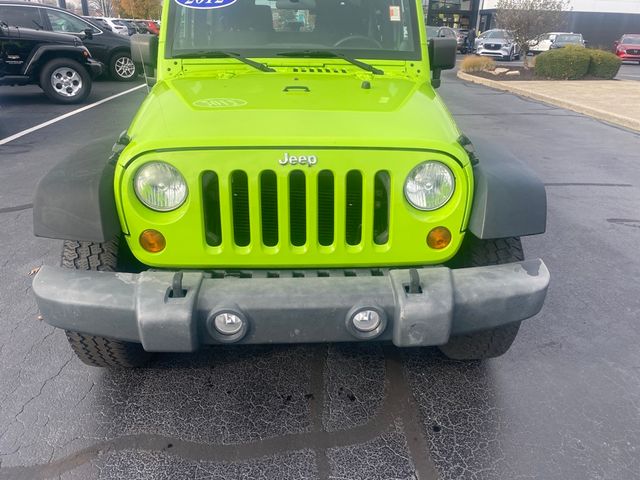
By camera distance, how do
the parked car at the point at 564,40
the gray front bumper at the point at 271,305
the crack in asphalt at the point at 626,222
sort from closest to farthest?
the gray front bumper at the point at 271,305
the crack in asphalt at the point at 626,222
the parked car at the point at 564,40

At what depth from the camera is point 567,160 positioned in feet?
25.2

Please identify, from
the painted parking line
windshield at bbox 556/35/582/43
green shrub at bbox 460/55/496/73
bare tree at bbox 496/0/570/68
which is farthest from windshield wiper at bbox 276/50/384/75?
windshield at bbox 556/35/582/43

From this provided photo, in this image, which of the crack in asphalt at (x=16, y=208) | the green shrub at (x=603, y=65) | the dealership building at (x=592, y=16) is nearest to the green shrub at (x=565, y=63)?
the green shrub at (x=603, y=65)

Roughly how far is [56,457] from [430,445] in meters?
1.60

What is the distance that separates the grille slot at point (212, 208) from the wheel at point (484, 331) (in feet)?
3.78

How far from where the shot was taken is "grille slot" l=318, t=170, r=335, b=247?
229 centimetres

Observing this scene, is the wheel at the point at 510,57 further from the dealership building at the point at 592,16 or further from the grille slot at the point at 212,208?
the grille slot at the point at 212,208

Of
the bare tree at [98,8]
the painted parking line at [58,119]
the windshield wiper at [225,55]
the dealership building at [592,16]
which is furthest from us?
the bare tree at [98,8]

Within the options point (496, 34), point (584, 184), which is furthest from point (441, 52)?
point (496, 34)

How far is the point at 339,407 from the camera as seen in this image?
2721mm

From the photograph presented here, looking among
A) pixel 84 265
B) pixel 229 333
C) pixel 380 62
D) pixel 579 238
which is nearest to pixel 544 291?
pixel 229 333

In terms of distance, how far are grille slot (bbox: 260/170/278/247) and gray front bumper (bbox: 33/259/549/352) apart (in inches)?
→ 9.0

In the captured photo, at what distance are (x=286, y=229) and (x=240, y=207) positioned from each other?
22 cm

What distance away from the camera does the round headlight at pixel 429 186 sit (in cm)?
230
